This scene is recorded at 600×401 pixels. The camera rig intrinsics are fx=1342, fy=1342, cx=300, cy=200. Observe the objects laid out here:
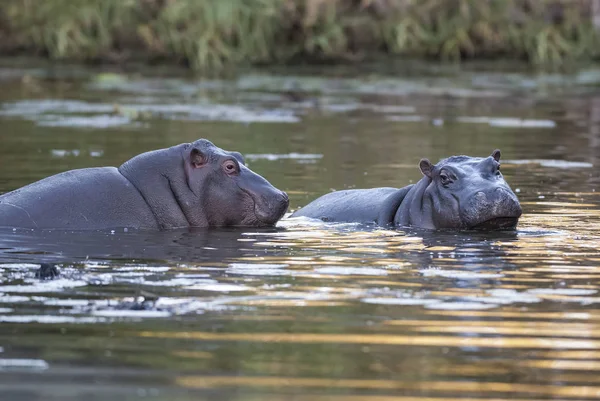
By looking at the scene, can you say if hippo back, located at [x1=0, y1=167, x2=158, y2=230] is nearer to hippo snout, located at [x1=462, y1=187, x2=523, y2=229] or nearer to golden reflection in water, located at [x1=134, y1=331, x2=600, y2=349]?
hippo snout, located at [x1=462, y1=187, x2=523, y2=229]

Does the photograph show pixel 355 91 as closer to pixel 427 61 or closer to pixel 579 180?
pixel 427 61

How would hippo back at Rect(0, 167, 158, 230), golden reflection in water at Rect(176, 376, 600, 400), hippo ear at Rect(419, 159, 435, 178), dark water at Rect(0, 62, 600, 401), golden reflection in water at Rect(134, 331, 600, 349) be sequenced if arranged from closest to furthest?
golden reflection in water at Rect(176, 376, 600, 400), dark water at Rect(0, 62, 600, 401), golden reflection in water at Rect(134, 331, 600, 349), hippo back at Rect(0, 167, 158, 230), hippo ear at Rect(419, 159, 435, 178)

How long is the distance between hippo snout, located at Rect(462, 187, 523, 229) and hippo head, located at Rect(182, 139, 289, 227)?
1.34m

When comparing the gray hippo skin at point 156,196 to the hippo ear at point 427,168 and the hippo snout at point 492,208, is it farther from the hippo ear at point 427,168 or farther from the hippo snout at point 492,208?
the hippo snout at point 492,208

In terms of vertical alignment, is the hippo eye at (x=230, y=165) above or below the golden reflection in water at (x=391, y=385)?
above

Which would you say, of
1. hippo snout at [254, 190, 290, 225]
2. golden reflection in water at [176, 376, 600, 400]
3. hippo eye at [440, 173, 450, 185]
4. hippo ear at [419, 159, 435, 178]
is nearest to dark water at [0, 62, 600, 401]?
golden reflection in water at [176, 376, 600, 400]

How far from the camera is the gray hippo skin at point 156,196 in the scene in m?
9.12

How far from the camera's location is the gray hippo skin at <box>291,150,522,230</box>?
916 cm

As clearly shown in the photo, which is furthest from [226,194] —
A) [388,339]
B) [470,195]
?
[388,339]

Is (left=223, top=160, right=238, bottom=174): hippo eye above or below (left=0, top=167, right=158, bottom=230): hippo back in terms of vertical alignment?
above

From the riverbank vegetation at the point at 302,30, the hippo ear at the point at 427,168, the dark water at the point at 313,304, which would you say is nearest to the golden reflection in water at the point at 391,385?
the dark water at the point at 313,304

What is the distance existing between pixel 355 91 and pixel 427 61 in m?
6.38

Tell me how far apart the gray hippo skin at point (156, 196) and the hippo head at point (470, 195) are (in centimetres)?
109

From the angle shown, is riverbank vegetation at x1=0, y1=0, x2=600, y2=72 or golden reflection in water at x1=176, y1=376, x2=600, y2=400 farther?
riverbank vegetation at x1=0, y1=0, x2=600, y2=72
